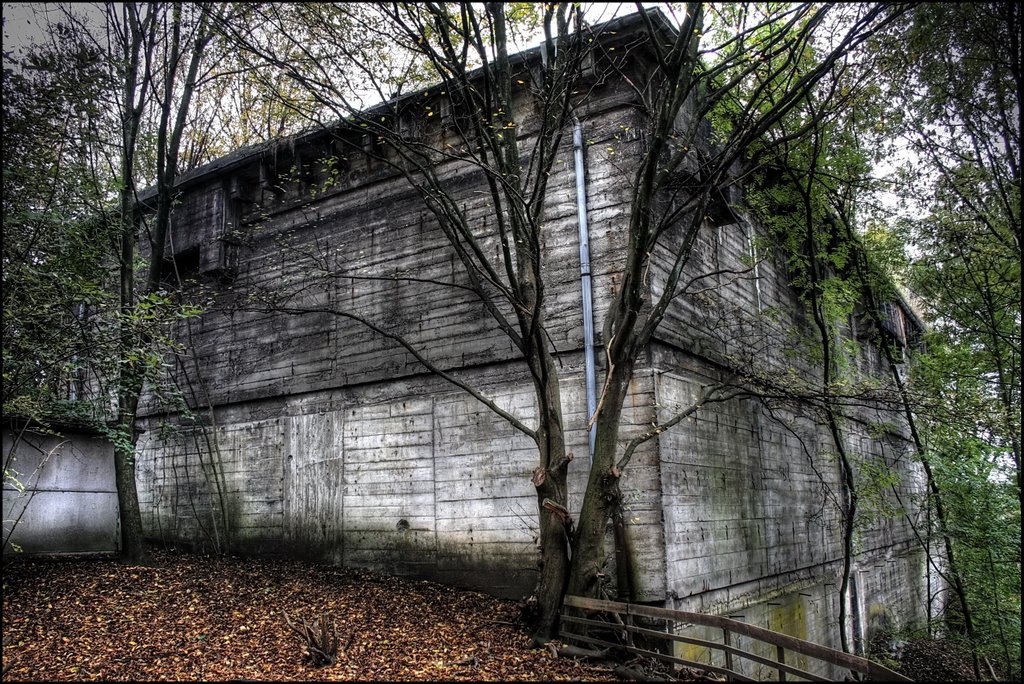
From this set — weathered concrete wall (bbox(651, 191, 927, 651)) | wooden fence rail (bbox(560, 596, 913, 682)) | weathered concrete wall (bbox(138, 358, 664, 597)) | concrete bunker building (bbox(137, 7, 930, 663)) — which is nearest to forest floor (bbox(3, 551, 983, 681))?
wooden fence rail (bbox(560, 596, 913, 682))

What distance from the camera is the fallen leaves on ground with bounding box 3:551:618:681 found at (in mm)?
7047

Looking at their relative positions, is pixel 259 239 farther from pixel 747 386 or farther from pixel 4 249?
pixel 747 386

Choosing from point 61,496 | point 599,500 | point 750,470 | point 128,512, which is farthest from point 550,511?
point 61,496

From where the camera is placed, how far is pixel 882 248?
41.2ft

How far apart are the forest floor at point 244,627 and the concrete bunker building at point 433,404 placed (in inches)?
43.3

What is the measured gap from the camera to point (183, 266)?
47.3 feet

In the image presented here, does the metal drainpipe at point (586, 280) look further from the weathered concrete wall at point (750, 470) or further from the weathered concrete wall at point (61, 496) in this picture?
the weathered concrete wall at point (61, 496)

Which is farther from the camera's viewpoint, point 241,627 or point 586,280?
point 586,280

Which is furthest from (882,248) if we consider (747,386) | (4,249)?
(4,249)

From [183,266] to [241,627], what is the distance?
27.8ft

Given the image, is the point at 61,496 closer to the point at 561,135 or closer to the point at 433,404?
the point at 433,404

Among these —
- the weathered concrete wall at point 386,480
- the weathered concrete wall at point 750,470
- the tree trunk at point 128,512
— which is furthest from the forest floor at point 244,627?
the weathered concrete wall at point 750,470

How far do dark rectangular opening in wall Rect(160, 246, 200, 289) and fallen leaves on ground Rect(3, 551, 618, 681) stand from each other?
18.5 ft

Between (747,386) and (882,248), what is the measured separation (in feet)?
14.5
